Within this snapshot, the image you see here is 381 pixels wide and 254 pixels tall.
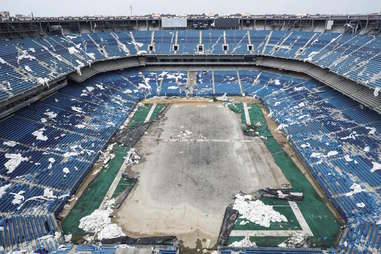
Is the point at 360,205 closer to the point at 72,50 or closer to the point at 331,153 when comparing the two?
the point at 331,153

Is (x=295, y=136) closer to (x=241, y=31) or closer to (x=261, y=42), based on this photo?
(x=261, y=42)

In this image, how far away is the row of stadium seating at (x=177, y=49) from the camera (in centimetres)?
Answer: 2345

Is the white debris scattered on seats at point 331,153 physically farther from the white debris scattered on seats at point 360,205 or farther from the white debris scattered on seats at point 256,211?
the white debris scattered on seats at point 256,211

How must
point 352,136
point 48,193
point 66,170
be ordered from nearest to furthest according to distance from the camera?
1. point 48,193
2. point 66,170
3. point 352,136

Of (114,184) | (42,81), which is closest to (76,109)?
(42,81)

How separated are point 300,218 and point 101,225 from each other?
11811 mm

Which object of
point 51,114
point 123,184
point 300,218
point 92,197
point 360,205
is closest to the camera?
point 360,205

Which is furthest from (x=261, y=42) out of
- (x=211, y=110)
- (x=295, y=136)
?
(x=295, y=136)

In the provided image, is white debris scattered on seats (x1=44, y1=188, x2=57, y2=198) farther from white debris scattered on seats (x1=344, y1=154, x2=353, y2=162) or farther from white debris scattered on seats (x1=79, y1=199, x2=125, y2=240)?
white debris scattered on seats (x1=344, y1=154, x2=353, y2=162)

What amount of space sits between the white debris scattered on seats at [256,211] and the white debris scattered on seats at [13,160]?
50.2ft

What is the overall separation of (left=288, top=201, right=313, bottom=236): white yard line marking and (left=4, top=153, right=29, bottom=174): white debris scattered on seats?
1881 centimetres

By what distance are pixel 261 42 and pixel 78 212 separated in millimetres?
36073

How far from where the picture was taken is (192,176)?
62.6 ft

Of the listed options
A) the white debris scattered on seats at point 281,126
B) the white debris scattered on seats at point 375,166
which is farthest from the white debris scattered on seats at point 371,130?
the white debris scattered on seats at point 281,126
